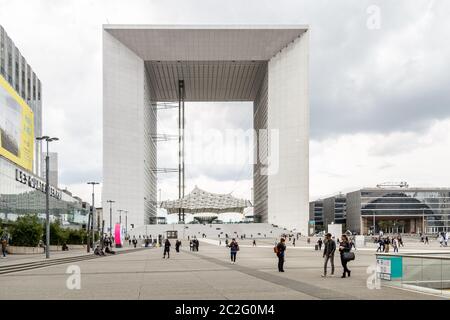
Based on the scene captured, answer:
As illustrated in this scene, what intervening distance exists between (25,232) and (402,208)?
483 feet

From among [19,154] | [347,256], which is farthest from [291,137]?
[347,256]

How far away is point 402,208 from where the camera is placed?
175 meters

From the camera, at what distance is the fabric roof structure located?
152 m

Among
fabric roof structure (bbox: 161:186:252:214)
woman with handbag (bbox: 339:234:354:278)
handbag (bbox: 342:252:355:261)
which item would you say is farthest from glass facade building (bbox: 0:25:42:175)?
handbag (bbox: 342:252:355:261)

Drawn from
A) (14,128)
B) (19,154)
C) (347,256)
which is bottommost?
(347,256)

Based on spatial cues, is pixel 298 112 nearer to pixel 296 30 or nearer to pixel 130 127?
pixel 296 30

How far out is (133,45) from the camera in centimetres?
12262

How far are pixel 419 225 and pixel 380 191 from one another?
1771cm

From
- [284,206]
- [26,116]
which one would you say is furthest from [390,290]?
[284,206]

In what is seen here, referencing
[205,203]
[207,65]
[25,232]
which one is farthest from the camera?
[205,203]

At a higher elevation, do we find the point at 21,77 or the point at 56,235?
the point at 21,77

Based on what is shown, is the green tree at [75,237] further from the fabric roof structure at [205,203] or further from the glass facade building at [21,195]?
the fabric roof structure at [205,203]

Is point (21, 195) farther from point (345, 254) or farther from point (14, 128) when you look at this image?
point (345, 254)

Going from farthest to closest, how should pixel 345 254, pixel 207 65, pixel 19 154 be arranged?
pixel 207 65
pixel 19 154
pixel 345 254
